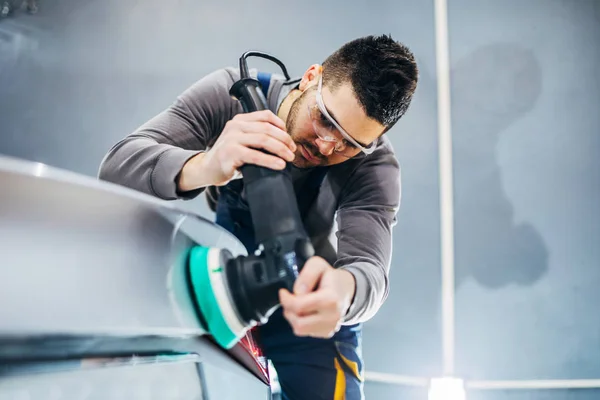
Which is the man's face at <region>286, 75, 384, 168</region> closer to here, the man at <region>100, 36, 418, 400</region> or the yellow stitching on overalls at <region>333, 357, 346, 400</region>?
the man at <region>100, 36, 418, 400</region>

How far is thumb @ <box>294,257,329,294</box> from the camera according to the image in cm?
57

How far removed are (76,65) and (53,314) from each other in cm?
179

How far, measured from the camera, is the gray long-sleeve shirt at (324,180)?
905mm

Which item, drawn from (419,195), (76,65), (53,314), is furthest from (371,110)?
(76,65)

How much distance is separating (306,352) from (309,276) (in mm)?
626

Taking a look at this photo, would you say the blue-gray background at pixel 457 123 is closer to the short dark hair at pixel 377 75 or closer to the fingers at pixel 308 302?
the short dark hair at pixel 377 75

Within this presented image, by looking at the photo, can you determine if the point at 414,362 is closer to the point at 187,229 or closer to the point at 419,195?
the point at 419,195

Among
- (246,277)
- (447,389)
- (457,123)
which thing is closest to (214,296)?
(246,277)

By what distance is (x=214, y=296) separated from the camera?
0.57 m

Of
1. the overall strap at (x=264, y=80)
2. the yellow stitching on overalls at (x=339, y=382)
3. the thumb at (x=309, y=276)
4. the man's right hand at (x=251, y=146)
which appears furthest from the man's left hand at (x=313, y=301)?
the overall strap at (x=264, y=80)

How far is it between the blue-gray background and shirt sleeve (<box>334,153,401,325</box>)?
2.35ft

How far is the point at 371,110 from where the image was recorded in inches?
38.6

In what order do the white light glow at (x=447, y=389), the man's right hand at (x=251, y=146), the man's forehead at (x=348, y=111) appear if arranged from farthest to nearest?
1. the white light glow at (x=447, y=389)
2. the man's forehead at (x=348, y=111)
3. the man's right hand at (x=251, y=146)

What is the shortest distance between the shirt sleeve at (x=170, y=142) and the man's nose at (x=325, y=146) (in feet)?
0.78
